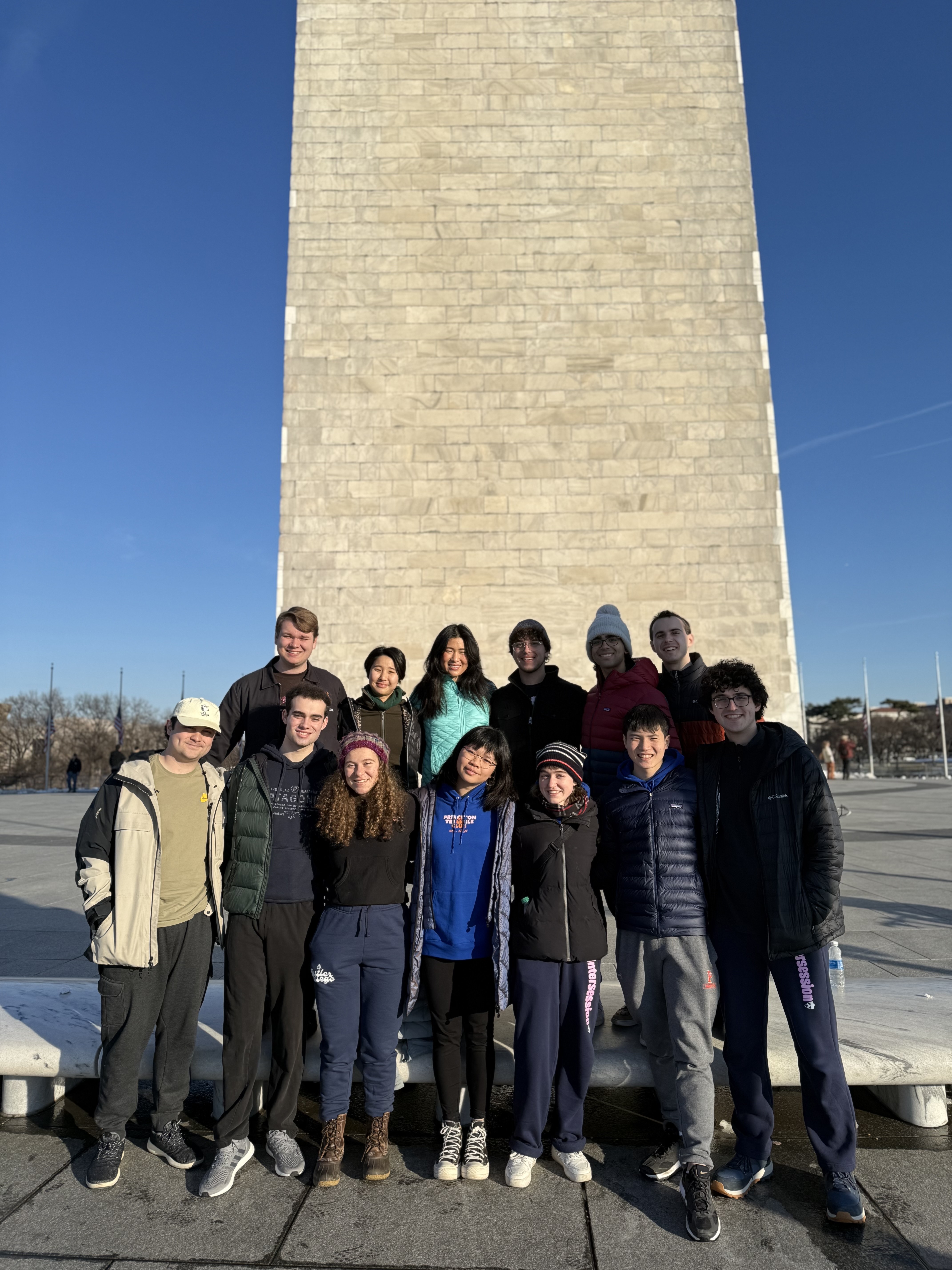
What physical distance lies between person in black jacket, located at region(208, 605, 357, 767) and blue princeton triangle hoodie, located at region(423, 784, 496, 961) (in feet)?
2.99

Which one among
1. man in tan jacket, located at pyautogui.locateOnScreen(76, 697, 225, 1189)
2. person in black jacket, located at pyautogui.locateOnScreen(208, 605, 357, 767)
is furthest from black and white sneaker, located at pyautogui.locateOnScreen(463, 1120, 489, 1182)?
person in black jacket, located at pyautogui.locateOnScreen(208, 605, 357, 767)

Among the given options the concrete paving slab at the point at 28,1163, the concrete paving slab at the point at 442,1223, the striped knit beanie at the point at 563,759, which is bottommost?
the concrete paving slab at the point at 442,1223

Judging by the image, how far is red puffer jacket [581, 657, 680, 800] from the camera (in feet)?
11.7

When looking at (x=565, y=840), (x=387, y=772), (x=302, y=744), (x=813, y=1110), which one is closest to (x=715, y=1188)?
(x=813, y=1110)

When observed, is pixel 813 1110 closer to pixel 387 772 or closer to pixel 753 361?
pixel 387 772

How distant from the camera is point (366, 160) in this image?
12.5 m

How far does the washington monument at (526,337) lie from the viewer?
1178 cm

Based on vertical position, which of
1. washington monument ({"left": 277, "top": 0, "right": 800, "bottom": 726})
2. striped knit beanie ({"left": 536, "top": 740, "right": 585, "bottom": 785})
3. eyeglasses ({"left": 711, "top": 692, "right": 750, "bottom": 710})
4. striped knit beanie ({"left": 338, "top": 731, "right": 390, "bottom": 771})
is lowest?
striped knit beanie ({"left": 536, "top": 740, "right": 585, "bottom": 785})

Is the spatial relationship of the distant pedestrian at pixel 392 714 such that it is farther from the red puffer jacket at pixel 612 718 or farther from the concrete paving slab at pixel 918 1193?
the concrete paving slab at pixel 918 1193

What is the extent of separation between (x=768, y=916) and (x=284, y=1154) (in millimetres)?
1844

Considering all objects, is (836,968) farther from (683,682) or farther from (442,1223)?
(442,1223)

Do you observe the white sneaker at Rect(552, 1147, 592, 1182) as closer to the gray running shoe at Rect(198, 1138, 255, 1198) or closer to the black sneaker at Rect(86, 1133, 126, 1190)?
the gray running shoe at Rect(198, 1138, 255, 1198)

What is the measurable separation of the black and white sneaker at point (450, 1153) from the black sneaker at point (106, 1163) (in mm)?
1067

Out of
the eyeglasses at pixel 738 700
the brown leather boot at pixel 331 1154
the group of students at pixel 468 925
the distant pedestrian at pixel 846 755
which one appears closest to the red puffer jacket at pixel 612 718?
the group of students at pixel 468 925
